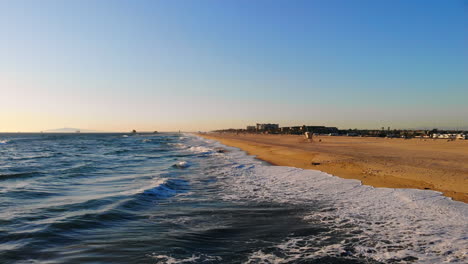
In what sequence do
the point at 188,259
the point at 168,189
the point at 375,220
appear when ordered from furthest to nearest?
the point at 168,189, the point at 375,220, the point at 188,259

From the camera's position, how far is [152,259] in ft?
19.7

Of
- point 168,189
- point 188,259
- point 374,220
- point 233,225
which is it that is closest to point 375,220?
point 374,220

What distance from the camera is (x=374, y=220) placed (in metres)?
8.40

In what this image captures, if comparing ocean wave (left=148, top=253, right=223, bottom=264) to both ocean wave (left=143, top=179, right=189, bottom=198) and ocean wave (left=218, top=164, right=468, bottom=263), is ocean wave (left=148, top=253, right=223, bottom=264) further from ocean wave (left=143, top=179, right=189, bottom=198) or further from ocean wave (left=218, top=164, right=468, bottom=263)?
ocean wave (left=143, top=179, right=189, bottom=198)

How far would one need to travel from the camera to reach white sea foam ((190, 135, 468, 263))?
20.1ft

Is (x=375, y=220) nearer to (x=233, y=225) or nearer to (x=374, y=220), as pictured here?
(x=374, y=220)

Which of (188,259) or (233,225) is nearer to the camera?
(188,259)

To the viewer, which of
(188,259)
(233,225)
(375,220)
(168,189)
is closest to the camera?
(188,259)

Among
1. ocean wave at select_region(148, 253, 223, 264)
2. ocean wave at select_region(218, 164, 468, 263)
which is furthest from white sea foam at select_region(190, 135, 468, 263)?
ocean wave at select_region(148, 253, 223, 264)

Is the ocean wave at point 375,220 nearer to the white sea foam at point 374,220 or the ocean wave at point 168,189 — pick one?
the white sea foam at point 374,220

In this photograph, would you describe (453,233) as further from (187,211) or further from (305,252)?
(187,211)

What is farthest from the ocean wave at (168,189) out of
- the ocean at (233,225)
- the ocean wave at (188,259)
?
the ocean wave at (188,259)

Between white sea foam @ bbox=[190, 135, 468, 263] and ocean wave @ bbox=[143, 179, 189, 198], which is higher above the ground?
white sea foam @ bbox=[190, 135, 468, 263]

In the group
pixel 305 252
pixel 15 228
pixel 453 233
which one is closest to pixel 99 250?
pixel 15 228
